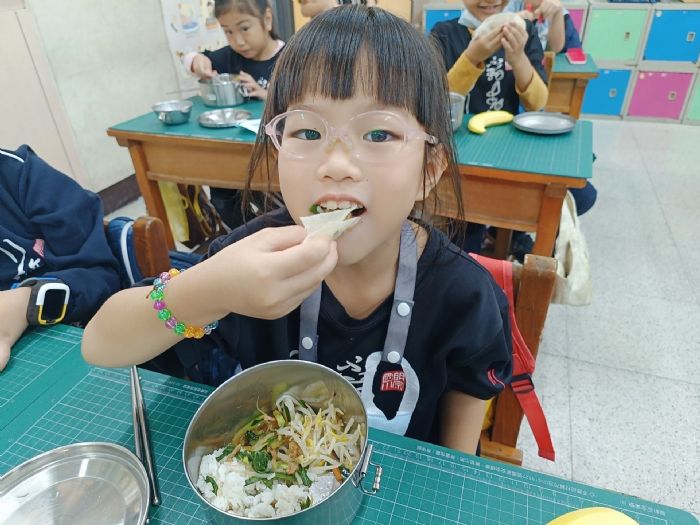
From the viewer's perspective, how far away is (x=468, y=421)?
1.00 metres

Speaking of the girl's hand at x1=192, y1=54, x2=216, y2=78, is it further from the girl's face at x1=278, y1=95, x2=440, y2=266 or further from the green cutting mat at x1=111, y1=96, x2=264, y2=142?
the girl's face at x1=278, y1=95, x2=440, y2=266

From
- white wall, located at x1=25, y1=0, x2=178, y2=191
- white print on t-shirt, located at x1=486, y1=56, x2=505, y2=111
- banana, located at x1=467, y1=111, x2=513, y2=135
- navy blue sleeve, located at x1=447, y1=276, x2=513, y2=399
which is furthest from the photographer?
white wall, located at x1=25, y1=0, x2=178, y2=191

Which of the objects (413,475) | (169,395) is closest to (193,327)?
(169,395)

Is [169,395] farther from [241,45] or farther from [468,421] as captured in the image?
[241,45]

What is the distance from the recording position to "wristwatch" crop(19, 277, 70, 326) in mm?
1027

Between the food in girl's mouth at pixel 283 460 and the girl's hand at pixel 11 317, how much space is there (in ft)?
1.91

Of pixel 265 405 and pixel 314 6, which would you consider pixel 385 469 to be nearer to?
pixel 265 405

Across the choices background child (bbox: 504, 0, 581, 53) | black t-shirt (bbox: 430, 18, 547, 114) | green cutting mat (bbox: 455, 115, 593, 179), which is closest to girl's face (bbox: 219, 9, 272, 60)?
black t-shirt (bbox: 430, 18, 547, 114)

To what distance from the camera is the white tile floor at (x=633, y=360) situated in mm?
1680

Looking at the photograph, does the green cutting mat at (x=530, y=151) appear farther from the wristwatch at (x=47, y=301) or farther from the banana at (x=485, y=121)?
the wristwatch at (x=47, y=301)

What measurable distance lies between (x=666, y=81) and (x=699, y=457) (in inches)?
188

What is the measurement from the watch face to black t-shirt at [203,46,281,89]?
79.3 inches

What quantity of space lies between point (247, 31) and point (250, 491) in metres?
2.58

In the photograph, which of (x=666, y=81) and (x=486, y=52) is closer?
(x=486, y=52)
